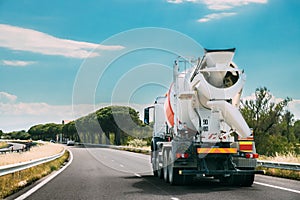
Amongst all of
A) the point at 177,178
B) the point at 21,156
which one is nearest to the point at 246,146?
the point at 177,178

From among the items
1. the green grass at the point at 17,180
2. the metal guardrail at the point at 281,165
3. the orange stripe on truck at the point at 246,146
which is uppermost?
the orange stripe on truck at the point at 246,146

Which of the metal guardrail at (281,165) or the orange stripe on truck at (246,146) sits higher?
the orange stripe on truck at (246,146)

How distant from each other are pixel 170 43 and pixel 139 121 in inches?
205

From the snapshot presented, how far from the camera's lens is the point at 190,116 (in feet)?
47.2

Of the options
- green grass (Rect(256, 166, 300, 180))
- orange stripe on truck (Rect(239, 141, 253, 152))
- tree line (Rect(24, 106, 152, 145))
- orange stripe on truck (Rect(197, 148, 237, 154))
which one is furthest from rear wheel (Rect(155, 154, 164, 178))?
green grass (Rect(256, 166, 300, 180))

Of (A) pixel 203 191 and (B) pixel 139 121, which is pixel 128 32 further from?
(A) pixel 203 191

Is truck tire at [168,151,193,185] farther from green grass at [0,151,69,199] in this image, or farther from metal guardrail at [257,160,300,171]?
green grass at [0,151,69,199]

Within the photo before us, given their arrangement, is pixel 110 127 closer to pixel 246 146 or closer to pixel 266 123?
pixel 266 123

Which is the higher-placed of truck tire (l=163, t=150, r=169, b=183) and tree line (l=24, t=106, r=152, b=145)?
tree line (l=24, t=106, r=152, b=145)

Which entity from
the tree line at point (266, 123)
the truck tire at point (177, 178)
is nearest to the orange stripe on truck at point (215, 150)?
the truck tire at point (177, 178)

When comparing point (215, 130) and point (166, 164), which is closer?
point (215, 130)

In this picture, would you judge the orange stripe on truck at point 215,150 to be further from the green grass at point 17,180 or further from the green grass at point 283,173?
the green grass at point 17,180

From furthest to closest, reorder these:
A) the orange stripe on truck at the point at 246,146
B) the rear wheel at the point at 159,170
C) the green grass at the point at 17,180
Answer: the rear wheel at the point at 159,170, the orange stripe on truck at the point at 246,146, the green grass at the point at 17,180

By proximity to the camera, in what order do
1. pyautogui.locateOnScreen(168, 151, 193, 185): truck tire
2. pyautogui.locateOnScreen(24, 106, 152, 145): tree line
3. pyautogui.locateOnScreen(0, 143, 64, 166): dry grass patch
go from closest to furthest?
pyautogui.locateOnScreen(168, 151, 193, 185): truck tire → pyautogui.locateOnScreen(0, 143, 64, 166): dry grass patch → pyautogui.locateOnScreen(24, 106, 152, 145): tree line
